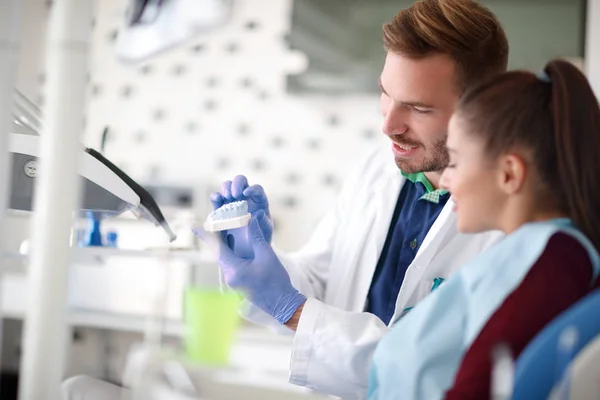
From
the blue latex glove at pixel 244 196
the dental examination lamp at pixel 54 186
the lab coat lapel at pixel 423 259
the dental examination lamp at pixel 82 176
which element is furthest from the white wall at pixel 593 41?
the dental examination lamp at pixel 54 186

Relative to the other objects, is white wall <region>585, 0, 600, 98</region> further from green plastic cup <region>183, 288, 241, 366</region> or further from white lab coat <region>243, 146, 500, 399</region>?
green plastic cup <region>183, 288, 241, 366</region>

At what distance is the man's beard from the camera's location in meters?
1.50

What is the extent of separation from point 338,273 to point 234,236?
0.36 metres

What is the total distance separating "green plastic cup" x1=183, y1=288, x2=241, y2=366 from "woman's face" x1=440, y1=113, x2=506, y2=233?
72.4 inches

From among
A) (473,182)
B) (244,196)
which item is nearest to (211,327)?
(244,196)

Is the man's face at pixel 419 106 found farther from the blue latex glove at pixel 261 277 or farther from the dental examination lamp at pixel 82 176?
the dental examination lamp at pixel 82 176

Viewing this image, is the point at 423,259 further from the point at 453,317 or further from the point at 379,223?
the point at 453,317

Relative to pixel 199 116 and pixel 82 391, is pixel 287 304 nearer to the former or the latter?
pixel 82 391

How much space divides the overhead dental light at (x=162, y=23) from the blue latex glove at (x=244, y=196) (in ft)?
7.73

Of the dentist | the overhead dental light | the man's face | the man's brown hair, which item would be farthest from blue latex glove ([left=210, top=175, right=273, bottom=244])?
the overhead dental light

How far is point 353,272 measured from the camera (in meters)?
1.64

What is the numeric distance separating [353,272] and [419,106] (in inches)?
17.2

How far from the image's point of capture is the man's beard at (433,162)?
1505 millimetres

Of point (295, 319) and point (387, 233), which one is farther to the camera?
point (387, 233)
